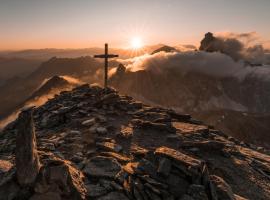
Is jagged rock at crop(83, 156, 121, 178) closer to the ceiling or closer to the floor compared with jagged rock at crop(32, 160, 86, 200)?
closer to the floor

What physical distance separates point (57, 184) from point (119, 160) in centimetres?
483

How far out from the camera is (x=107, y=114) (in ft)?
84.9

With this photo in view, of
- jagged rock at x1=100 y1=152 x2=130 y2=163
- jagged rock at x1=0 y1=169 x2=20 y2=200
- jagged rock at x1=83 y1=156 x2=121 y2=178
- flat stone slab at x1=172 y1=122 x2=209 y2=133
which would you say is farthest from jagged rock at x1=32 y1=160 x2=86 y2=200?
flat stone slab at x1=172 y1=122 x2=209 y2=133

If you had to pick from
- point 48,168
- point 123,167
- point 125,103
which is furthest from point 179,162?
point 125,103

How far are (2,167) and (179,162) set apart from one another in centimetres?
794

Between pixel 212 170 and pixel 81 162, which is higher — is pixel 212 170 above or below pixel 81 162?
below

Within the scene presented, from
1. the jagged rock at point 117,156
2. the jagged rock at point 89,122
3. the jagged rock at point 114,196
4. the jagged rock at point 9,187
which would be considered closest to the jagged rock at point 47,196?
the jagged rock at point 9,187

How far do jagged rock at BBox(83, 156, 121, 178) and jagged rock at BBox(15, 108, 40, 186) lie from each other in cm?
267

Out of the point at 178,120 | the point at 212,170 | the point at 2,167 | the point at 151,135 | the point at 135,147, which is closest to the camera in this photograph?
the point at 2,167

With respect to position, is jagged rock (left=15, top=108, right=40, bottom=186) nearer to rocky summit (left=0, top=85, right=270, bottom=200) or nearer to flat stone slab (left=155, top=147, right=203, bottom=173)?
rocky summit (left=0, top=85, right=270, bottom=200)

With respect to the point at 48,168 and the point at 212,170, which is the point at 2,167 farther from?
the point at 212,170

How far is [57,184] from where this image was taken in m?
11.4

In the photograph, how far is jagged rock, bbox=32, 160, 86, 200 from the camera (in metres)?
11.2

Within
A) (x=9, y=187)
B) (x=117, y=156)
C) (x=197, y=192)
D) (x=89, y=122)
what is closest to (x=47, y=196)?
(x=9, y=187)
